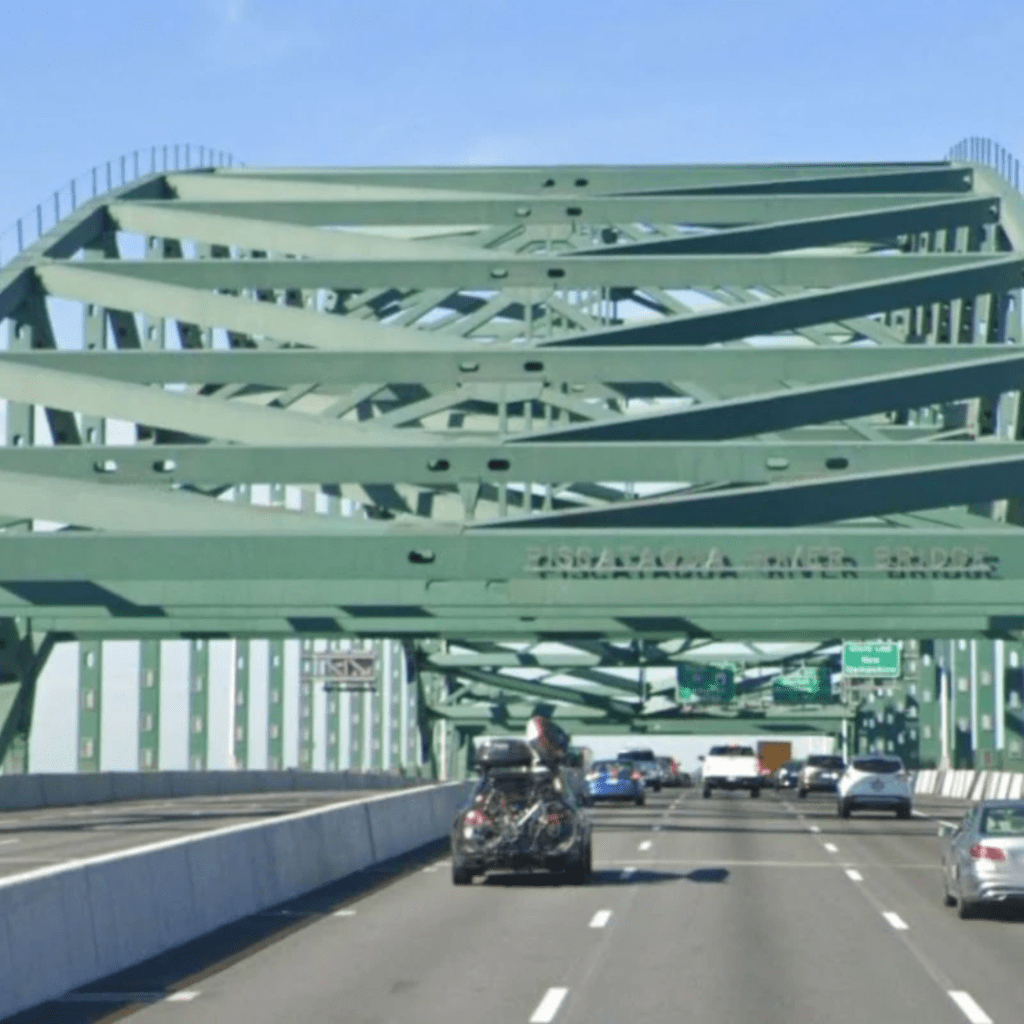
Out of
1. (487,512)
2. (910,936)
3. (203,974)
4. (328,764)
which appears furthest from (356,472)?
(328,764)

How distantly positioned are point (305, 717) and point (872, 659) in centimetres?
3253

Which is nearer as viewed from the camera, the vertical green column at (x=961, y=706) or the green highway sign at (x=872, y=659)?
the vertical green column at (x=961, y=706)

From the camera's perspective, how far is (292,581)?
4056 centimetres

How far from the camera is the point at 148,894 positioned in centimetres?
2116

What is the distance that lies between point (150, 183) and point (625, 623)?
15012 mm

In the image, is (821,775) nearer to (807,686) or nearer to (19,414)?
(807,686)

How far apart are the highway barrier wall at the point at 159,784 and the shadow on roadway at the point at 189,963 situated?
3576cm

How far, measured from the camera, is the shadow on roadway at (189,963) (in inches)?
661

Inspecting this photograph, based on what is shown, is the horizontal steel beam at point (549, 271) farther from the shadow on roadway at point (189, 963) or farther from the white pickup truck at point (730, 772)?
the white pickup truck at point (730, 772)

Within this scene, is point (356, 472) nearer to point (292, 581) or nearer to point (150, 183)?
point (292, 581)

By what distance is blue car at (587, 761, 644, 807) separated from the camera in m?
74.9

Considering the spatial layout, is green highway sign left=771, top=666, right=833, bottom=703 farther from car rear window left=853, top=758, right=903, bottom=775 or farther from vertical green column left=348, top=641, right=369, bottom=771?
car rear window left=853, top=758, right=903, bottom=775

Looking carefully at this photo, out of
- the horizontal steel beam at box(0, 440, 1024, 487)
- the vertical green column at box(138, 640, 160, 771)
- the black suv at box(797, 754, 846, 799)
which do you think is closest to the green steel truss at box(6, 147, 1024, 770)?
the horizontal steel beam at box(0, 440, 1024, 487)

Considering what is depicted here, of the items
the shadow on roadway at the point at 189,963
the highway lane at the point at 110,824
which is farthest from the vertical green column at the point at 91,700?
the shadow on roadway at the point at 189,963
